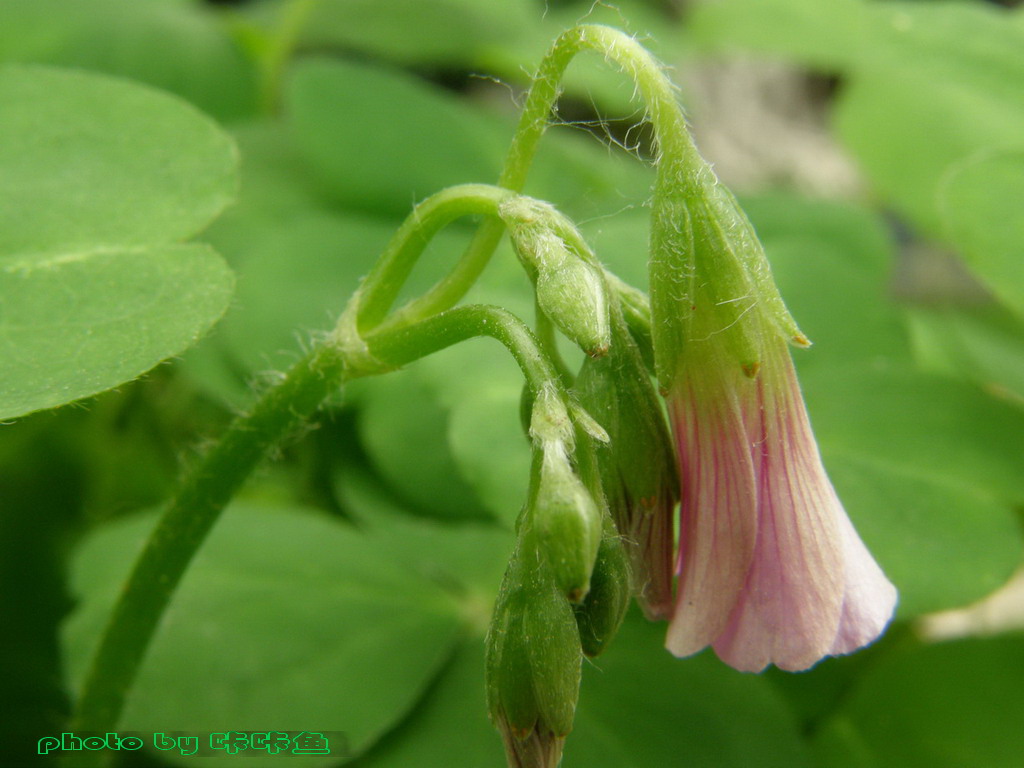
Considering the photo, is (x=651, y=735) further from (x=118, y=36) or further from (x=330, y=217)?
(x=118, y=36)

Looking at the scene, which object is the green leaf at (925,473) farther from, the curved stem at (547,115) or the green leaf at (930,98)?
the green leaf at (930,98)

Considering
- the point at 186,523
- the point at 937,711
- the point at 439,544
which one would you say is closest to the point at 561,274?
the point at 186,523

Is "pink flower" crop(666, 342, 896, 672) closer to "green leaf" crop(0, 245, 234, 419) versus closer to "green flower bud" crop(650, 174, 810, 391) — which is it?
"green flower bud" crop(650, 174, 810, 391)

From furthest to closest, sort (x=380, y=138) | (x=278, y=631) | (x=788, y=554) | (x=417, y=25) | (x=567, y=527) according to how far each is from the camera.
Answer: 1. (x=417, y=25)
2. (x=380, y=138)
3. (x=278, y=631)
4. (x=788, y=554)
5. (x=567, y=527)

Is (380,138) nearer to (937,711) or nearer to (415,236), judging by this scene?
(415,236)

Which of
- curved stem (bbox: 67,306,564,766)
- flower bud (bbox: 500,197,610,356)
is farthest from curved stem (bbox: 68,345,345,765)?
flower bud (bbox: 500,197,610,356)
